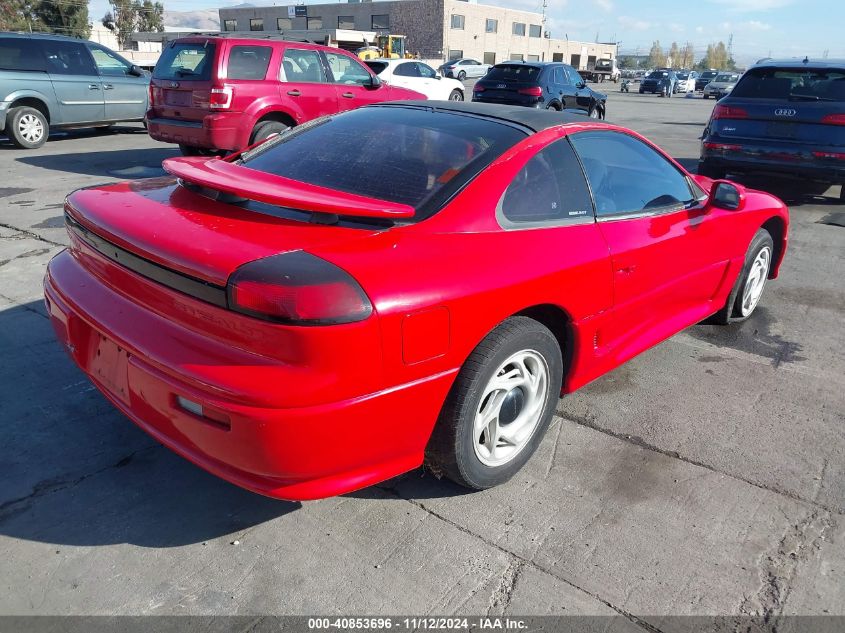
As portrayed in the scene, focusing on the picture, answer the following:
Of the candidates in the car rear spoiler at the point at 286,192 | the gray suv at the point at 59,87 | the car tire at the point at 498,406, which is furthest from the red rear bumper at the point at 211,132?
the car tire at the point at 498,406

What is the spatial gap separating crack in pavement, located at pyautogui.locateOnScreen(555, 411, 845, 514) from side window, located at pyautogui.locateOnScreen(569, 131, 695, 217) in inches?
40.4

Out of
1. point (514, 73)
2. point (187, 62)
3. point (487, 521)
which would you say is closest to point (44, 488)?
point (487, 521)

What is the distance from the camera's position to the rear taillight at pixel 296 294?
2.04 m

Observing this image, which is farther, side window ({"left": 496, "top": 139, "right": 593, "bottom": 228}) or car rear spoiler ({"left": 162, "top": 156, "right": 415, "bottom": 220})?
side window ({"left": 496, "top": 139, "right": 593, "bottom": 228})

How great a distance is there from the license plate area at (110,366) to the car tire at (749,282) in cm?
365

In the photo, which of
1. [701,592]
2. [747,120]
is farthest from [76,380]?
[747,120]

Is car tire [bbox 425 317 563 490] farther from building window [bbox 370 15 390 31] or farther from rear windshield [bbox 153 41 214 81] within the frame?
building window [bbox 370 15 390 31]

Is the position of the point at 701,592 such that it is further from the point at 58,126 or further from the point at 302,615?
the point at 58,126

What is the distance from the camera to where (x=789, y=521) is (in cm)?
268

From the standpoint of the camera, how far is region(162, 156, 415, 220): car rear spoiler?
241 centimetres

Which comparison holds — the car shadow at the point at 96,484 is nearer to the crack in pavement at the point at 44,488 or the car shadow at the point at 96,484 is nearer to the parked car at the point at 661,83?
the crack in pavement at the point at 44,488

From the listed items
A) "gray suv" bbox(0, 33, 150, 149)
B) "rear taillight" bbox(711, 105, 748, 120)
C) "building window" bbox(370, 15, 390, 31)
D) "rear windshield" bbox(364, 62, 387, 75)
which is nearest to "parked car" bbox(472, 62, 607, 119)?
"rear windshield" bbox(364, 62, 387, 75)

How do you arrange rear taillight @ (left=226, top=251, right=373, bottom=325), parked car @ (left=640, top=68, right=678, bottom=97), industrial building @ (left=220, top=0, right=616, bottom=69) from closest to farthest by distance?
rear taillight @ (left=226, top=251, right=373, bottom=325) → parked car @ (left=640, top=68, right=678, bottom=97) → industrial building @ (left=220, top=0, right=616, bottom=69)

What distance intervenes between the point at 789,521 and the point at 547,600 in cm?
112
